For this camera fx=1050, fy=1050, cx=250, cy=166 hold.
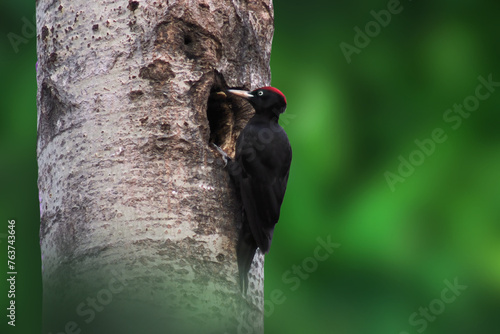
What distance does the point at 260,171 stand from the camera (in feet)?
18.1

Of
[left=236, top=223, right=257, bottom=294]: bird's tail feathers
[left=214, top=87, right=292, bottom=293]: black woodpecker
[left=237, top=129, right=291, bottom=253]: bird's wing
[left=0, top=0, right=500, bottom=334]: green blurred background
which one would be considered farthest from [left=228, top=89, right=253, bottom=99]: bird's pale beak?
[left=0, top=0, right=500, bottom=334]: green blurred background

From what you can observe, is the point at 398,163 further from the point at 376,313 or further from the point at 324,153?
the point at 376,313

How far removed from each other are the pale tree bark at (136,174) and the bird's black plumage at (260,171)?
8cm

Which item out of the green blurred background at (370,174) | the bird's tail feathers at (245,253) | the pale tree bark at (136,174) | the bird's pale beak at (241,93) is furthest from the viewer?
the green blurred background at (370,174)

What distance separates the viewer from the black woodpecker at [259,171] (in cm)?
486

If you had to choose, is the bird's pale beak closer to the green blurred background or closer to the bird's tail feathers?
the bird's tail feathers

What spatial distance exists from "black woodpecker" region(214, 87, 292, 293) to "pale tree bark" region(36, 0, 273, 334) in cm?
8

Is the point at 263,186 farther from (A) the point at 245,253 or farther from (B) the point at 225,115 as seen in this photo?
(A) the point at 245,253

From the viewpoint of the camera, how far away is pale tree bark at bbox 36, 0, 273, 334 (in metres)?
4.40

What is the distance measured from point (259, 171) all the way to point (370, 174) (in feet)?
5.81

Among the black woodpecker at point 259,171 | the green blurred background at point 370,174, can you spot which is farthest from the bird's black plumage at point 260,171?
the green blurred background at point 370,174

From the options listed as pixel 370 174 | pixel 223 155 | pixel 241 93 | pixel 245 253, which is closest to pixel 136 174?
pixel 223 155

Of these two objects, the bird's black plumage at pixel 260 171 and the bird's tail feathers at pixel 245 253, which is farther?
the bird's black plumage at pixel 260 171

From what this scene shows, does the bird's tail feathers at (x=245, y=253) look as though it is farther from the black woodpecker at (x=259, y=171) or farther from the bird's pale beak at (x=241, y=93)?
the bird's pale beak at (x=241, y=93)
